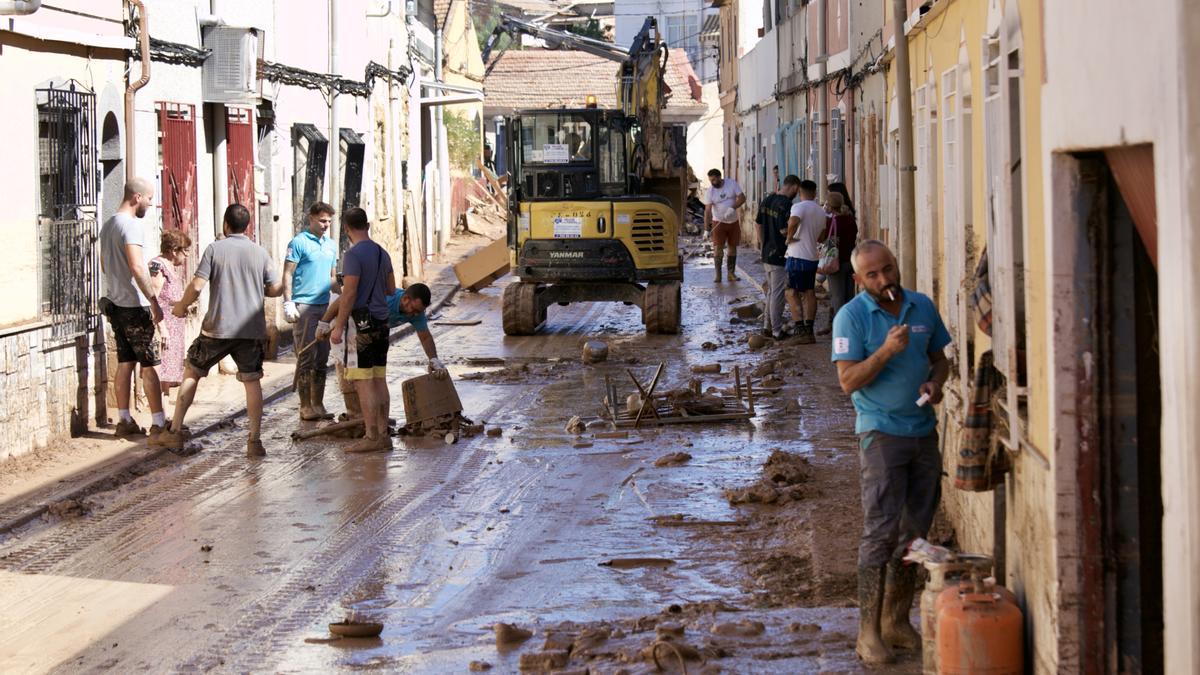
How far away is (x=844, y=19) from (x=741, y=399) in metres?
10.2

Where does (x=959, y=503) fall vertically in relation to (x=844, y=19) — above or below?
below

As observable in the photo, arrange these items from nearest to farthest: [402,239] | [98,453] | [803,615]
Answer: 1. [803,615]
2. [98,453]
3. [402,239]

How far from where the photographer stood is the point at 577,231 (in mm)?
19969

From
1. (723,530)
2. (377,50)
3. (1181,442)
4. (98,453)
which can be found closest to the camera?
(1181,442)

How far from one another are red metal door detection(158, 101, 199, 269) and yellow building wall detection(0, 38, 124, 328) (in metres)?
2.78

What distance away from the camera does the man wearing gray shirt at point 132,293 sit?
12078mm

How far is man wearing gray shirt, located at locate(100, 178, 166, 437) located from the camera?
1208cm

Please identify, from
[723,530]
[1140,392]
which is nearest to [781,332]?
[723,530]

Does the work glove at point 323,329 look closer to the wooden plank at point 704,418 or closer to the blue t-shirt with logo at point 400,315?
the blue t-shirt with logo at point 400,315

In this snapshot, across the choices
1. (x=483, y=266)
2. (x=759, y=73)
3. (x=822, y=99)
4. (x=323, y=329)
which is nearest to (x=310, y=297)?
(x=323, y=329)

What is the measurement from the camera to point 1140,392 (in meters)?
5.12

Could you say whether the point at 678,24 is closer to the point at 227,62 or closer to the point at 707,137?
the point at 707,137

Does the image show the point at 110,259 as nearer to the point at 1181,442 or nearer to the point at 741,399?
the point at 741,399

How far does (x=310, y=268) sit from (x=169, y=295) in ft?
3.76
